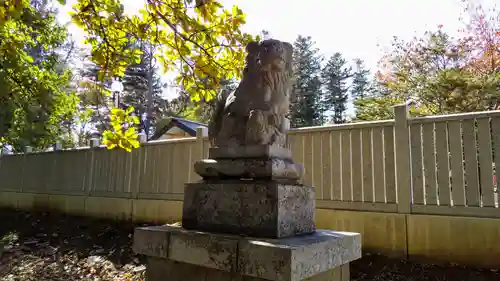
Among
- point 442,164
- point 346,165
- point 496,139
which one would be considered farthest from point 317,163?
point 496,139

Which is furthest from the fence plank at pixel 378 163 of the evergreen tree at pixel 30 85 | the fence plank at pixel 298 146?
the evergreen tree at pixel 30 85

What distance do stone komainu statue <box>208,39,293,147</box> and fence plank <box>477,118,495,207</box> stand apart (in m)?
2.62

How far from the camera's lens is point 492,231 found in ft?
11.3

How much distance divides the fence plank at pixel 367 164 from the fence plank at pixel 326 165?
443 mm

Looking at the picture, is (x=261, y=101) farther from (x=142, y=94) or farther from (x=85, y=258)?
(x=142, y=94)

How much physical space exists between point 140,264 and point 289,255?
3.77 meters

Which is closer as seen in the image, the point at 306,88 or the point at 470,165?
the point at 470,165

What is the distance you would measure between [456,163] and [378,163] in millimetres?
825

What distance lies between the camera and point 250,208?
1908mm

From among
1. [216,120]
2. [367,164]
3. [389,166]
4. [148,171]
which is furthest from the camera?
[148,171]

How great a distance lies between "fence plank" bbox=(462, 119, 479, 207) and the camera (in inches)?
A: 141

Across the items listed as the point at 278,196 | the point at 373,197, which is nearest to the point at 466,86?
the point at 373,197

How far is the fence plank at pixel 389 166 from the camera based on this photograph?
403 centimetres

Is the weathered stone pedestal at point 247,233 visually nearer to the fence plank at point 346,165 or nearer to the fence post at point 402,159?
the fence post at point 402,159
